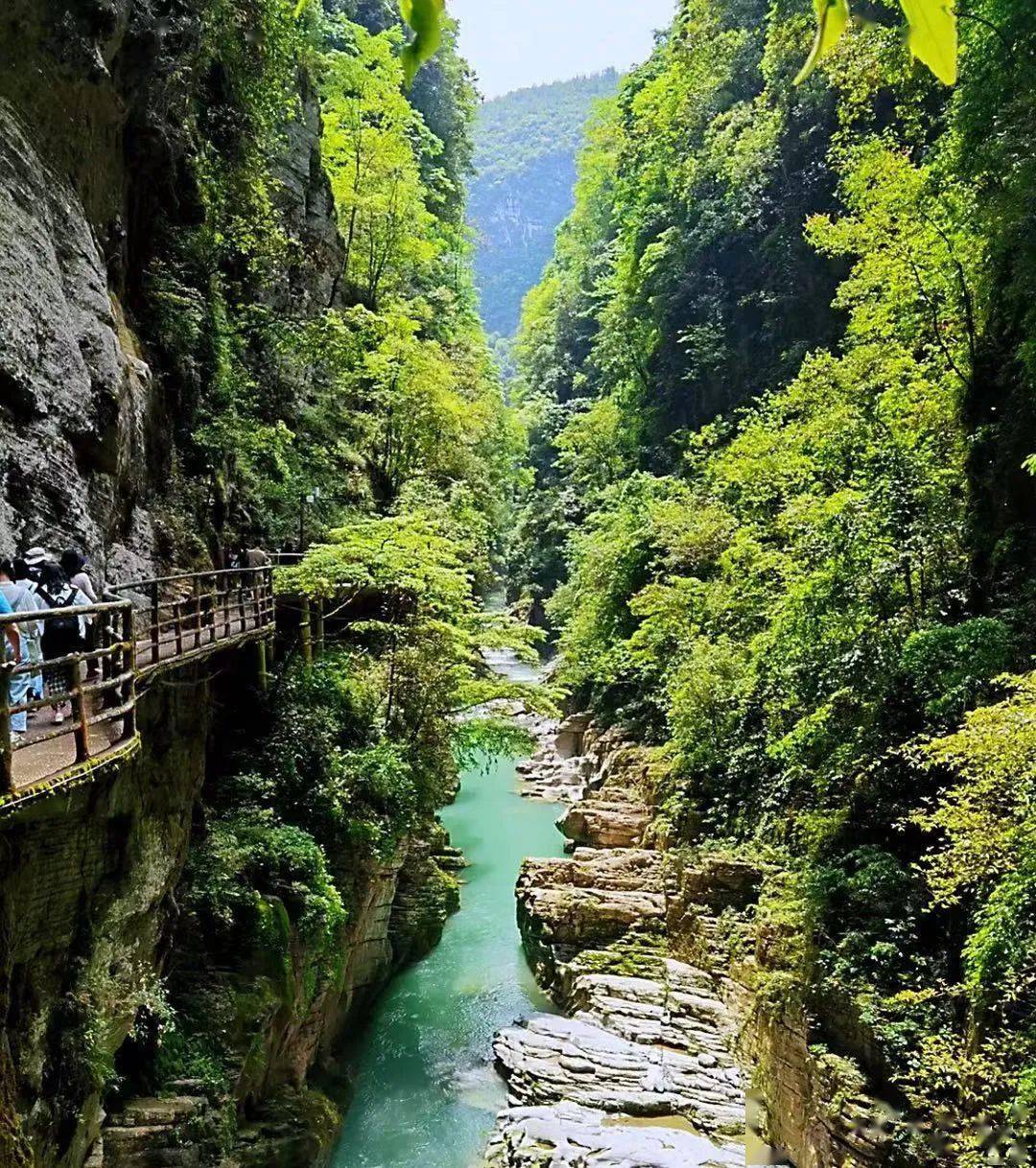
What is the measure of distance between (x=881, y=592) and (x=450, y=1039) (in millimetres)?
10362

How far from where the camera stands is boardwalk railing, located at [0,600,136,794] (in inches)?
174

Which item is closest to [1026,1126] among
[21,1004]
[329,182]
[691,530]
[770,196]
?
[21,1004]

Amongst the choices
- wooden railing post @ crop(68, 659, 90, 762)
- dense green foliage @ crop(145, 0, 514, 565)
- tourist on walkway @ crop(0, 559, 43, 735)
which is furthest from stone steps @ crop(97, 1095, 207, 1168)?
dense green foliage @ crop(145, 0, 514, 565)

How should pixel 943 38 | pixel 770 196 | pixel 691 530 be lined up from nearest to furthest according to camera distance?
pixel 943 38 → pixel 691 530 → pixel 770 196

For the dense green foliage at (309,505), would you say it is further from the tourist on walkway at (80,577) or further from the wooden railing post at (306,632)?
the tourist on walkway at (80,577)

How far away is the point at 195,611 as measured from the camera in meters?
10.5

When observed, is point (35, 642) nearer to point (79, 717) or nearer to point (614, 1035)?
point (79, 717)

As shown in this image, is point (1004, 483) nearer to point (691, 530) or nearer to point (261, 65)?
point (691, 530)

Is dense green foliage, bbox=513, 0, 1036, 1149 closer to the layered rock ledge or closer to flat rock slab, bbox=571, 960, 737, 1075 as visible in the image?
the layered rock ledge

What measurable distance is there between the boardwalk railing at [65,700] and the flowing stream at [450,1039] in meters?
8.38

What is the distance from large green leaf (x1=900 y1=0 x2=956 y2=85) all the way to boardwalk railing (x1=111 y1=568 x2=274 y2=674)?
24.8ft

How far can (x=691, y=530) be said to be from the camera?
2108cm

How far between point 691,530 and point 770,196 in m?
12.3

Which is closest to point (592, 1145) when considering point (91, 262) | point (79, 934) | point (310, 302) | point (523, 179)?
point (79, 934)
